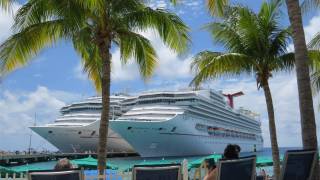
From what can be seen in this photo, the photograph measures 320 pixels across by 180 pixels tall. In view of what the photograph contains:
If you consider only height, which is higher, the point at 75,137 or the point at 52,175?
the point at 75,137

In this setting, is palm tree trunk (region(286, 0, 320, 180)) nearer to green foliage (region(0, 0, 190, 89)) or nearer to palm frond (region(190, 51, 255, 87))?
green foliage (region(0, 0, 190, 89))

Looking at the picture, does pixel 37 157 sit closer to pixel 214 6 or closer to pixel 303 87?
pixel 214 6

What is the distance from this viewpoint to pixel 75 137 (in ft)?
201

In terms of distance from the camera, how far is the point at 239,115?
7119cm

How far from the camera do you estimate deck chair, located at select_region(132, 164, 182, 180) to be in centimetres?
481

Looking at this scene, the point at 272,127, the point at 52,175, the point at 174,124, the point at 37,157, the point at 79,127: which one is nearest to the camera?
the point at 52,175

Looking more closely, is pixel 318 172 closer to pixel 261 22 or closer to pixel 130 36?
pixel 130 36

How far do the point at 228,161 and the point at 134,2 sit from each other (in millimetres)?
7300

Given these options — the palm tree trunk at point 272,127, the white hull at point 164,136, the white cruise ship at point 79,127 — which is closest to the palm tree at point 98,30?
the palm tree trunk at point 272,127

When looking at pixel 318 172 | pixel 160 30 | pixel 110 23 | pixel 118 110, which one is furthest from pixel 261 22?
pixel 118 110

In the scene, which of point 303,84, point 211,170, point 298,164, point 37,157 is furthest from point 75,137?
point 298,164

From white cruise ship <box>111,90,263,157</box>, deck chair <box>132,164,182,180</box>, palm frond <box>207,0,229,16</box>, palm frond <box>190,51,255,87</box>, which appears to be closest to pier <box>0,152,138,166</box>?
white cruise ship <box>111,90,263,157</box>

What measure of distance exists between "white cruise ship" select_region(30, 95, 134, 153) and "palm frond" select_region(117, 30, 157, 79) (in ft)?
150

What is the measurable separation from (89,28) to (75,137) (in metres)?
51.1
